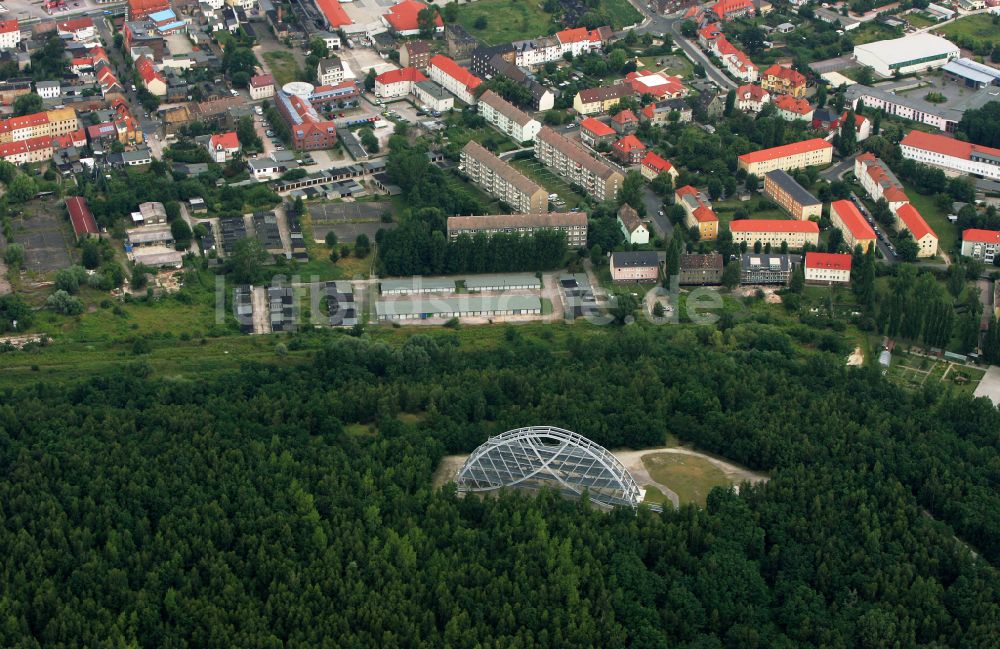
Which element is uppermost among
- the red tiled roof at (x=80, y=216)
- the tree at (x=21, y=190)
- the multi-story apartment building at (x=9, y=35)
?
the multi-story apartment building at (x=9, y=35)

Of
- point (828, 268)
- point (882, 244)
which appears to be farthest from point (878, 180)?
point (828, 268)

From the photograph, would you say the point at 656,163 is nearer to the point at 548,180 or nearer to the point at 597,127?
the point at 548,180

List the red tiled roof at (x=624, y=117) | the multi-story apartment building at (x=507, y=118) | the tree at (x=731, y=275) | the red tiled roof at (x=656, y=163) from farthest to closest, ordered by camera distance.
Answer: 1. the red tiled roof at (x=624, y=117)
2. the multi-story apartment building at (x=507, y=118)
3. the red tiled roof at (x=656, y=163)
4. the tree at (x=731, y=275)

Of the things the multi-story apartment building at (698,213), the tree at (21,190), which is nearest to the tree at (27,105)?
the tree at (21,190)

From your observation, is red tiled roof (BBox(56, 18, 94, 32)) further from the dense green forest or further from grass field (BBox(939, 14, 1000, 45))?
grass field (BBox(939, 14, 1000, 45))

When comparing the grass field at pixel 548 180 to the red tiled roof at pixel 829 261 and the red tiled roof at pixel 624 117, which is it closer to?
the red tiled roof at pixel 624 117

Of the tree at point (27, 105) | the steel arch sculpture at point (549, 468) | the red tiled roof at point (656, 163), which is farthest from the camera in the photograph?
the tree at point (27, 105)
